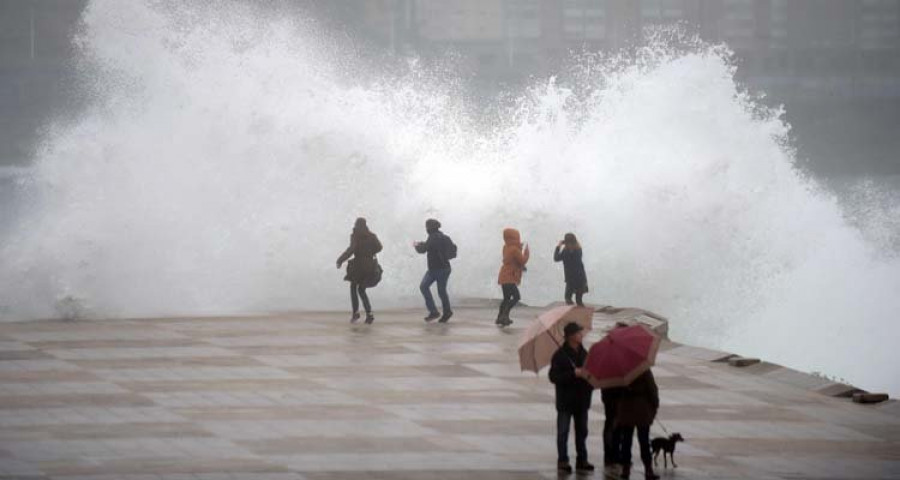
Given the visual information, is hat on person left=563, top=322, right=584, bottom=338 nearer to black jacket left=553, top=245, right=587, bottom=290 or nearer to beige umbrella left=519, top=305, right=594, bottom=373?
beige umbrella left=519, top=305, right=594, bottom=373

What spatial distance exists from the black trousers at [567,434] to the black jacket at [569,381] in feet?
0.18

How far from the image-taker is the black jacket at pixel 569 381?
1296 centimetres

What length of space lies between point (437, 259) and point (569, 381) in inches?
405

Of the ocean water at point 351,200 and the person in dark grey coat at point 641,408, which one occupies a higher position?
the ocean water at point 351,200

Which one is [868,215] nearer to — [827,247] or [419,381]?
[827,247]

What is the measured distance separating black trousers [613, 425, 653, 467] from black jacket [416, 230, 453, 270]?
9983mm

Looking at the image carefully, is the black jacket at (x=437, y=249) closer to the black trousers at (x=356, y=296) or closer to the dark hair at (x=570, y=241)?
the black trousers at (x=356, y=296)

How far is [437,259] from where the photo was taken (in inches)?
915

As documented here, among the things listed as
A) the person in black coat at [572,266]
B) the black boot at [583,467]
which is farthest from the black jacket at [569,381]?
the person in black coat at [572,266]

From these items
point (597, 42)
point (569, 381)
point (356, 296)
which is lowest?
point (569, 381)

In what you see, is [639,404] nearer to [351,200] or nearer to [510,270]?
[510,270]

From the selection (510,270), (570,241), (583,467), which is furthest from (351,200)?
(583,467)

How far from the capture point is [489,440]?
Answer: 47.2ft

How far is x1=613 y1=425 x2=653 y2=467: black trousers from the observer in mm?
12805
